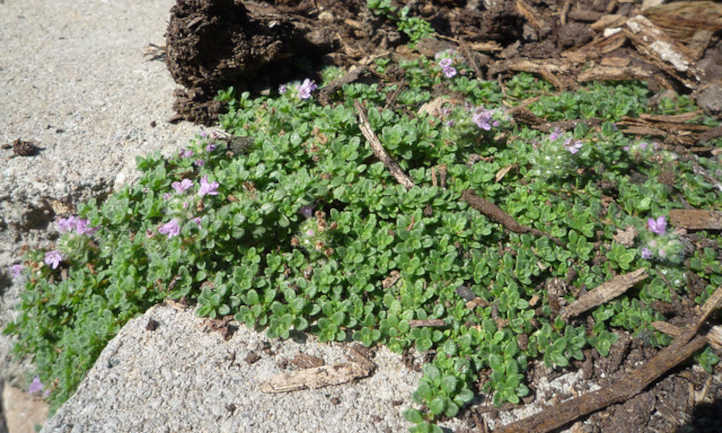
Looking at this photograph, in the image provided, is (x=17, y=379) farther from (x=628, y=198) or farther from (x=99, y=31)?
(x=628, y=198)

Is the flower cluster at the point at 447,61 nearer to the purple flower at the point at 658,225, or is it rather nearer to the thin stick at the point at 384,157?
the thin stick at the point at 384,157

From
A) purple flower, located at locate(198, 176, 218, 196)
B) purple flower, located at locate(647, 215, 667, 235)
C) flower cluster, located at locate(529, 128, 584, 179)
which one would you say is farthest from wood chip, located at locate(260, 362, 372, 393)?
purple flower, located at locate(647, 215, 667, 235)

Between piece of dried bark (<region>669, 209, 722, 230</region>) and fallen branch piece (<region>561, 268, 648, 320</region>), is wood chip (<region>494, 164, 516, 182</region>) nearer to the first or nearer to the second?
fallen branch piece (<region>561, 268, 648, 320</region>)

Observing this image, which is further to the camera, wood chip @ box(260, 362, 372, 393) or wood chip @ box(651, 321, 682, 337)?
wood chip @ box(651, 321, 682, 337)

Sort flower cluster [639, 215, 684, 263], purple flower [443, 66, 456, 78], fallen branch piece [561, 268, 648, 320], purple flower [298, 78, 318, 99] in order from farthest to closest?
purple flower [443, 66, 456, 78], purple flower [298, 78, 318, 99], flower cluster [639, 215, 684, 263], fallen branch piece [561, 268, 648, 320]

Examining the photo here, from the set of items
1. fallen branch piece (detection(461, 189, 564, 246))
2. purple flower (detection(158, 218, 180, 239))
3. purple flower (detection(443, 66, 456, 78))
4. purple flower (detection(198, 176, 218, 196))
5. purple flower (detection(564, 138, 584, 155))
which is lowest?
fallen branch piece (detection(461, 189, 564, 246))

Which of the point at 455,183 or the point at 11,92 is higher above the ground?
Result: the point at 11,92

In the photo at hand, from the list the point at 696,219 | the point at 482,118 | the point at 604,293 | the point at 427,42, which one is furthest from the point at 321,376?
the point at 427,42

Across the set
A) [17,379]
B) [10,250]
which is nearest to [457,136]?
[10,250]
